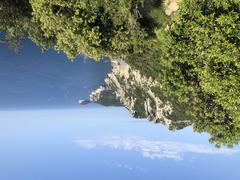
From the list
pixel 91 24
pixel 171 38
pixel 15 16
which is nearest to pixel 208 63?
pixel 171 38

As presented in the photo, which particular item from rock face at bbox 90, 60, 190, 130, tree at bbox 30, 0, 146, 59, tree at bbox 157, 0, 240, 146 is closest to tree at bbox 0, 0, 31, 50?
tree at bbox 30, 0, 146, 59

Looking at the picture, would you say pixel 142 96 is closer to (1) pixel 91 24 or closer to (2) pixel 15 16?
(2) pixel 15 16

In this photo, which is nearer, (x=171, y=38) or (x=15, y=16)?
(x=171, y=38)

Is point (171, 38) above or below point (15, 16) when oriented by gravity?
below

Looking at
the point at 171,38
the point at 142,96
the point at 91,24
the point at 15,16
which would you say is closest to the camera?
the point at 171,38

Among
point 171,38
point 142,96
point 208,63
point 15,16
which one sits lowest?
point 208,63

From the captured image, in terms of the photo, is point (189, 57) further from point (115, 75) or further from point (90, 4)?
point (115, 75)

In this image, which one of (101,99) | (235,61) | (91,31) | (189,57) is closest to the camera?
(235,61)

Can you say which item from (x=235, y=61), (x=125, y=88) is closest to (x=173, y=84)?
(x=235, y=61)

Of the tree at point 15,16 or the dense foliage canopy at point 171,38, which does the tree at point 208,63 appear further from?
the tree at point 15,16
